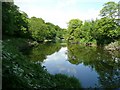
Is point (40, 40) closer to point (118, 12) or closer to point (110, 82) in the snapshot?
point (118, 12)

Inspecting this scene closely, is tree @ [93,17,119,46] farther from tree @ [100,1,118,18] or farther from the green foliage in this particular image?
the green foliage

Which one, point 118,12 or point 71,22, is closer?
point 118,12

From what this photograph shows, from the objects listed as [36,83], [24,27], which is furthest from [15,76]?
[24,27]

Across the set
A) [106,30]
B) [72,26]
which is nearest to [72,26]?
[72,26]

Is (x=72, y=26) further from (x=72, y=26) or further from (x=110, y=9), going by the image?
(x=110, y=9)

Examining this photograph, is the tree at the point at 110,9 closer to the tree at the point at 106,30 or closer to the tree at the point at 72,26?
the tree at the point at 106,30

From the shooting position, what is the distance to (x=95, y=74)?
77.2 feet

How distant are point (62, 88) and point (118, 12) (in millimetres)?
56567

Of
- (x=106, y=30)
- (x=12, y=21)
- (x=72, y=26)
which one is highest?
(x=72, y=26)

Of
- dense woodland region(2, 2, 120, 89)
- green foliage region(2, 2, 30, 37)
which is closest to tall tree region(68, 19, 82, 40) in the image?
dense woodland region(2, 2, 120, 89)

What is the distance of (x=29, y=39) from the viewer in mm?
80938

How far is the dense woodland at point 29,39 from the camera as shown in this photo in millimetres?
11578

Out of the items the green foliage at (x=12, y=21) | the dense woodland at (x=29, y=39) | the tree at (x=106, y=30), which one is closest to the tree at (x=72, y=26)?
the dense woodland at (x=29, y=39)

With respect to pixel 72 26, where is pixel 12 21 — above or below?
below
